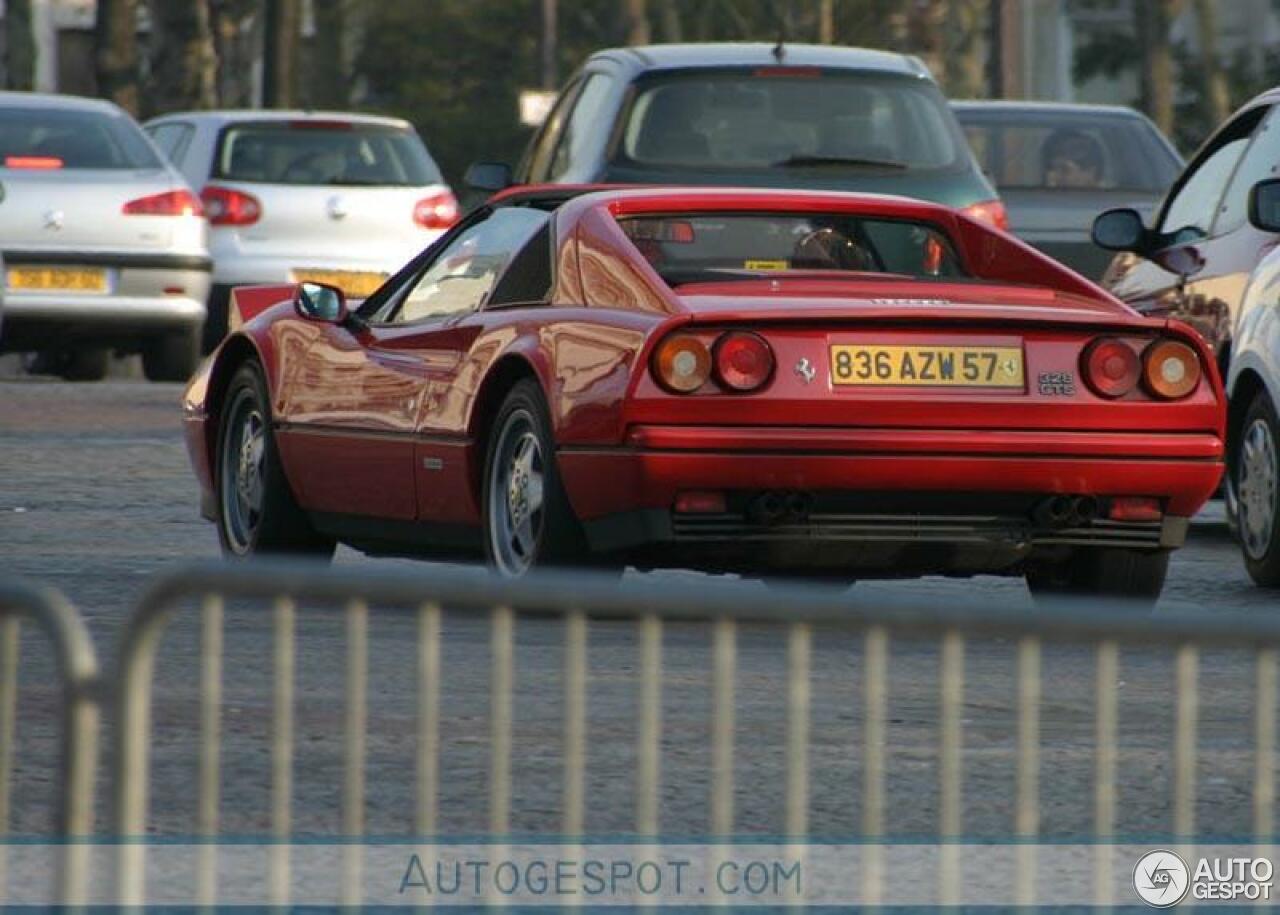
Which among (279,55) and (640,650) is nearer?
(640,650)

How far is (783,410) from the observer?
8.81 metres

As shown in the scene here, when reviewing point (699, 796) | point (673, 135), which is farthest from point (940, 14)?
point (699, 796)

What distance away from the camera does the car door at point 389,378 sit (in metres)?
10.0

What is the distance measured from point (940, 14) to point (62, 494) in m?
40.9

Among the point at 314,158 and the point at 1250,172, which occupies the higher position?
the point at 1250,172

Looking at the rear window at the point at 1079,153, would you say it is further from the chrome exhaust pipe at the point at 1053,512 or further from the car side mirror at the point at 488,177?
the chrome exhaust pipe at the point at 1053,512

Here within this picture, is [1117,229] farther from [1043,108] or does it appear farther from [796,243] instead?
[1043,108]

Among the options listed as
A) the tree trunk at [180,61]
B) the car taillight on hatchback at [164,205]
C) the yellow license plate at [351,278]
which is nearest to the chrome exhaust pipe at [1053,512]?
the car taillight on hatchback at [164,205]

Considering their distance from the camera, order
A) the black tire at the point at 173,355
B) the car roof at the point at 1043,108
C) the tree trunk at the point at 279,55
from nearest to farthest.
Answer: the black tire at the point at 173,355, the car roof at the point at 1043,108, the tree trunk at the point at 279,55

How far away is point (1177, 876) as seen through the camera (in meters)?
5.47

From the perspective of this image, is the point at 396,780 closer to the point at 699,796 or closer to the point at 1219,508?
the point at 699,796

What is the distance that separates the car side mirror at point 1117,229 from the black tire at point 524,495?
374 centimetres

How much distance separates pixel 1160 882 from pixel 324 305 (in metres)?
5.51

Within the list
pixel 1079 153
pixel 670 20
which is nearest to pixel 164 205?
pixel 1079 153
